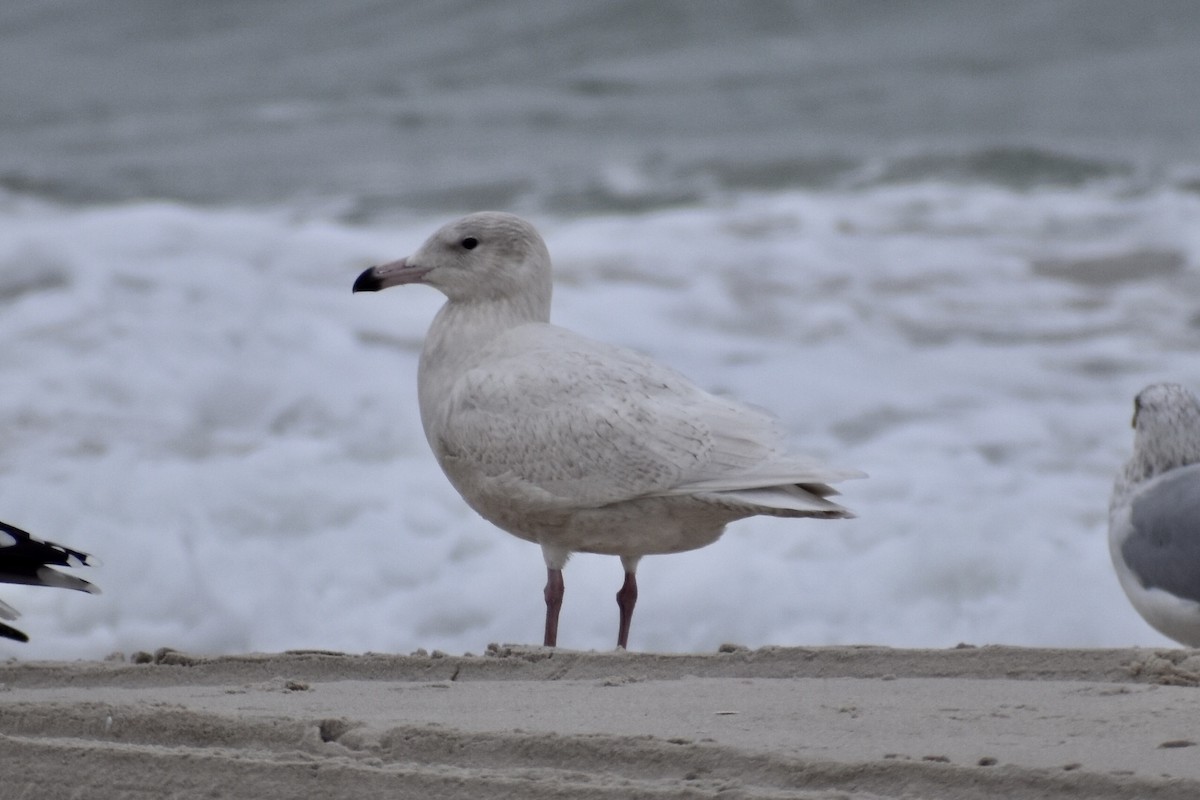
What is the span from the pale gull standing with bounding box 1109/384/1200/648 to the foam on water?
1.35 m

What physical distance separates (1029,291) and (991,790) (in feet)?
24.0

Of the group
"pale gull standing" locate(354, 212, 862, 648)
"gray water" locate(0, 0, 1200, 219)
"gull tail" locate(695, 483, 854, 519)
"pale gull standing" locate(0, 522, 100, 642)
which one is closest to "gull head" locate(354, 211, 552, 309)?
"pale gull standing" locate(354, 212, 862, 648)

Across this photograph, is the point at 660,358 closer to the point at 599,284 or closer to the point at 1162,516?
the point at 599,284

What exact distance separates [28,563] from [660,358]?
5.48 m

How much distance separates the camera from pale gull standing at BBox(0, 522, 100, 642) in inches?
127

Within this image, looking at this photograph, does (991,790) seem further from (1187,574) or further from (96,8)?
(96,8)

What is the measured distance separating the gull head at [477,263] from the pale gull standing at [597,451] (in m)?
0.11

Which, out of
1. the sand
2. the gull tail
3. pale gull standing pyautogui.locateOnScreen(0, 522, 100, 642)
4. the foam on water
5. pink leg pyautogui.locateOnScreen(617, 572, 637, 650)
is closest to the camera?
the sand

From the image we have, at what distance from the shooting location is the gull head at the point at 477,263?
14.9 ft

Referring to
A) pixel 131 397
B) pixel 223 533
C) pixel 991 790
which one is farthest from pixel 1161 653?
pixel 131 397

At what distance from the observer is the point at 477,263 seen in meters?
4.55

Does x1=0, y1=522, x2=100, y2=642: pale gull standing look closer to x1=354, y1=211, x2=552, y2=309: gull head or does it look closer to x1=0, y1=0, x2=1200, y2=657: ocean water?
x1=354, y1=211, x2=552, y2=309: gull head

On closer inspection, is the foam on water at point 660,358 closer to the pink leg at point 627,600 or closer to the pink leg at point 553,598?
the pink leg at point 627,600

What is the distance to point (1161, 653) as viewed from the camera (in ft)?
11.0
